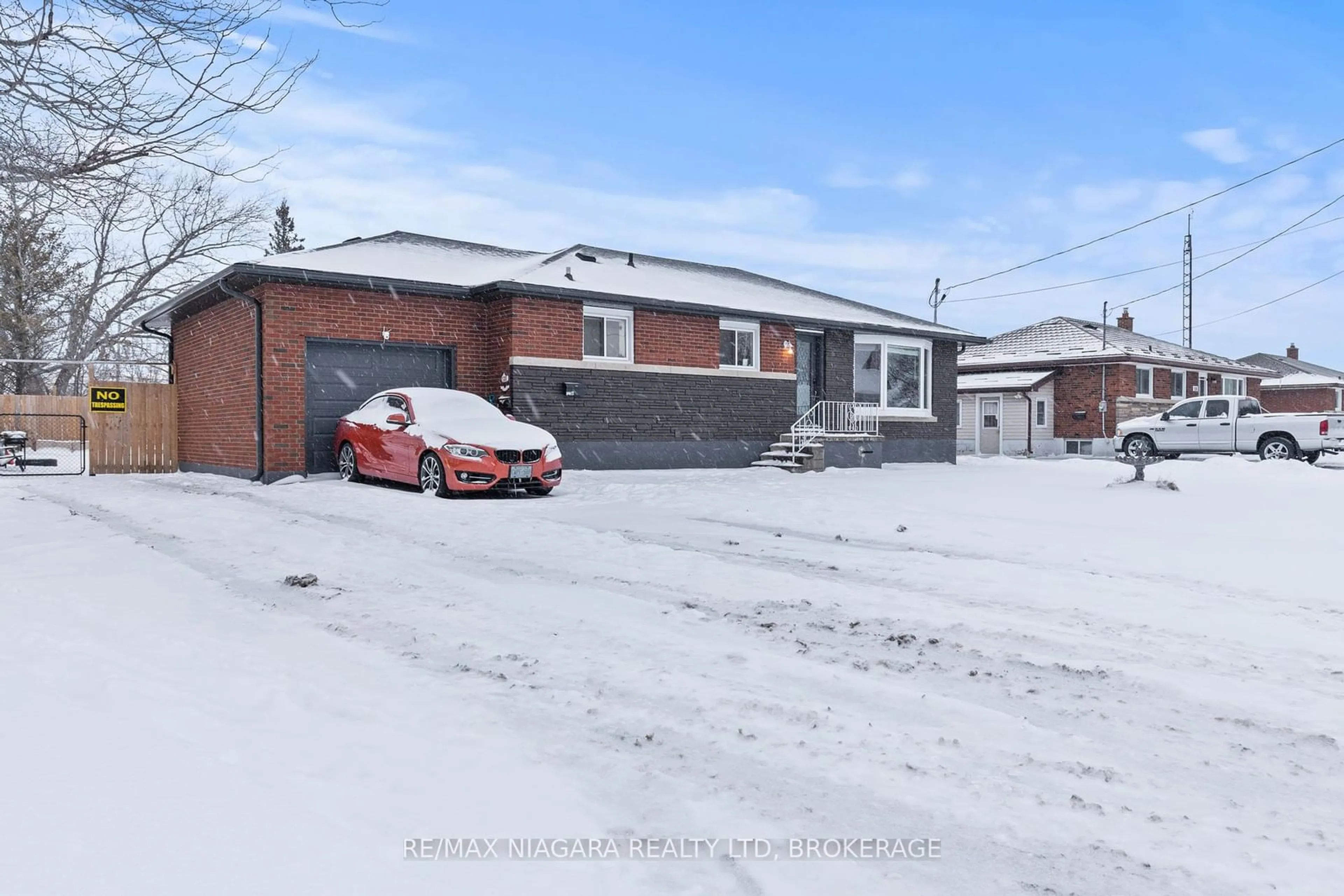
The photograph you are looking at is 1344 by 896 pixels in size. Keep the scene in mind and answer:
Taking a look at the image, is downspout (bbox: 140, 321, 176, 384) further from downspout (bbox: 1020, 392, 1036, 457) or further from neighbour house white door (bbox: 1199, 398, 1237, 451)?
downspout (bbox: 1020, 392, 1036, 457)

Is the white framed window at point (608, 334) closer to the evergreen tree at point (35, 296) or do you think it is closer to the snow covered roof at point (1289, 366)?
the evergreen tree at point (35, 296)

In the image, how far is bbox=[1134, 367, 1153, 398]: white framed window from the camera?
106 ft

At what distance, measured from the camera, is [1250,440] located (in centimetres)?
2098

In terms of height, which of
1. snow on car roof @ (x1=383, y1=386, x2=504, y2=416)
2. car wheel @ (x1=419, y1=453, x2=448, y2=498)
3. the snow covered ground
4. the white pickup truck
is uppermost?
snow on car roof @ (x1=383, y1=386, x2=504, y2=416)

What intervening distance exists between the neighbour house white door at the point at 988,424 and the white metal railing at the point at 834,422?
1455 cm

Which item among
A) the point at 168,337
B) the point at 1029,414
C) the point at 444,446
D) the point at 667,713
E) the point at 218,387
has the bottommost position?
the point at 667,713

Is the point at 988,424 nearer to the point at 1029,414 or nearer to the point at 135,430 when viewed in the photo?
the point at 1029,414

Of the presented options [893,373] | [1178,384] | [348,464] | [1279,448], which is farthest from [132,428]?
[1178,384]

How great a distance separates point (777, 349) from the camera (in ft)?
62.9

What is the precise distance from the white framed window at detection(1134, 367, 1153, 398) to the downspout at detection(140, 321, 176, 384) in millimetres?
31657

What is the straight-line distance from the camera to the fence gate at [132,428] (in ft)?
55.3

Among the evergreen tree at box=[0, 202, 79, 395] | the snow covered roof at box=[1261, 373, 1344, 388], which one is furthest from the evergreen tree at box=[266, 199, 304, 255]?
the snow covered roof at box=[1261, 373, 1344, 388]

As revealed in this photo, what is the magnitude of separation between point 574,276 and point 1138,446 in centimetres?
1602

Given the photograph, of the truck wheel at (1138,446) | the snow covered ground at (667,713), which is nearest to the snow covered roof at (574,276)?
the truck wheel at (1138,446)
